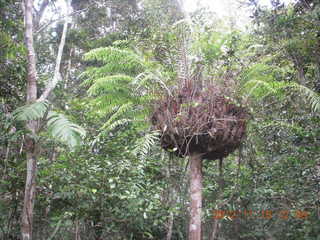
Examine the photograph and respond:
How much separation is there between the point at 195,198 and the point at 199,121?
2.82ft

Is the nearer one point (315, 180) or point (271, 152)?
point (315, 180)

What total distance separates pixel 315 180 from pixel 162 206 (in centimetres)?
184

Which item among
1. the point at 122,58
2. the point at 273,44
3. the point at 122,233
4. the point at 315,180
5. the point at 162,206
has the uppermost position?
the point at 273,44

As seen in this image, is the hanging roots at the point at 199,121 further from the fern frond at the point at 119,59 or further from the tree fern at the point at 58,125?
the tree fern at the point at 58,125

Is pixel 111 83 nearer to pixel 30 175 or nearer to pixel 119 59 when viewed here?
pixel 119 59

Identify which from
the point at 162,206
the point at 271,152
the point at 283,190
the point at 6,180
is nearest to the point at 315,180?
the point at 283,190

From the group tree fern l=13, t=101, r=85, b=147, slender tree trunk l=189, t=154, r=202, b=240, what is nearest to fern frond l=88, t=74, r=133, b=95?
tree fern l=13, t=101, r=85, b=147

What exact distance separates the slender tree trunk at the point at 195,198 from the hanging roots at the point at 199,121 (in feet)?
0.43

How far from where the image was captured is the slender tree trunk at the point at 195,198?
361cm

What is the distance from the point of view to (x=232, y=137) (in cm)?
364

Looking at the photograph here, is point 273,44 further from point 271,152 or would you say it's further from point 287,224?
point 287,224

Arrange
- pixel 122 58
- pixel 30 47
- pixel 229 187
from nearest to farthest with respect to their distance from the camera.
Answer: pixel 122 58 → pixel 30 47 → pixel 229 187
